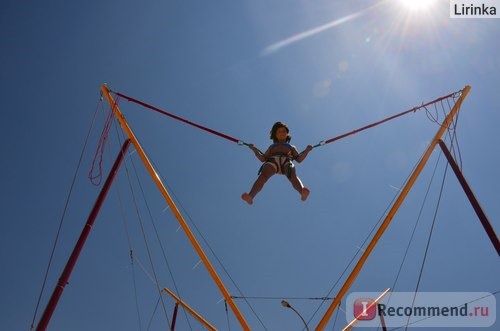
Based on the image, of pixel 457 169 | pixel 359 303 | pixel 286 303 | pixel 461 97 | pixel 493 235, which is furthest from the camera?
pixel 359 303

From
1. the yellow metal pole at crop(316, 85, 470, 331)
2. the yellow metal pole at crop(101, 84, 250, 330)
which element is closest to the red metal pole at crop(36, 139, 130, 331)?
the yellow metal pole at crop(101, 84, 250, 330)

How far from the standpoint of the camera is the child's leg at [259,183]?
28.3ft

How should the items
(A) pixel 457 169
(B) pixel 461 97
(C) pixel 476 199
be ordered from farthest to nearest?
(B) pixel 461 97
(A) pixel 457 169
(C) pixel 476 199

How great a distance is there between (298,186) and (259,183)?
872 millimetres

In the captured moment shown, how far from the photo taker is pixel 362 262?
326 inches

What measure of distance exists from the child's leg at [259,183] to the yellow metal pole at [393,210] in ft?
8.34

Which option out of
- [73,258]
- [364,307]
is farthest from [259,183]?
[364,307]

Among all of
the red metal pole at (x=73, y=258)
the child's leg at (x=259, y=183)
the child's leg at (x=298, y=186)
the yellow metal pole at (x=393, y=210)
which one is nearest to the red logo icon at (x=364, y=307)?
the yellow metal pole at (x=393, y=210)

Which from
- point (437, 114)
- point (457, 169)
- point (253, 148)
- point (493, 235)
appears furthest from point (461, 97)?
point (253, 148)

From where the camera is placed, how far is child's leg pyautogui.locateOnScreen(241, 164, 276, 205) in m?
8.64

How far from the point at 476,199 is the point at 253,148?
487cm

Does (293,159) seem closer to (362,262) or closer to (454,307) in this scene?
(362,262)

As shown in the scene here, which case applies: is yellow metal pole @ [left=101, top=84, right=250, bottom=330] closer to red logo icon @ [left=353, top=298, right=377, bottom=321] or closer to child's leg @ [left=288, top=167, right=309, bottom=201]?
child's leg @ [left=288, top=167, right=309, bottom=201]

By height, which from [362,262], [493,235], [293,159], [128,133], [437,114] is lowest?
[362,262]
